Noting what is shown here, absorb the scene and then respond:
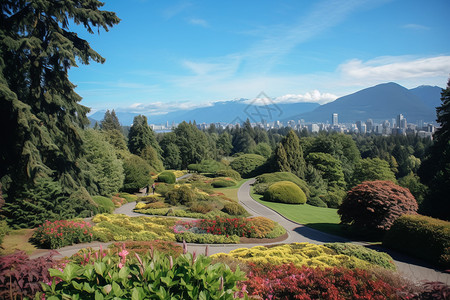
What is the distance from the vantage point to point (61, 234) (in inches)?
414

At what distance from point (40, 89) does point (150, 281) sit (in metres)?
13.4

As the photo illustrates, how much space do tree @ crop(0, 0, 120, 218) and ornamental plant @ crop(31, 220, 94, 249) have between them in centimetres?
241

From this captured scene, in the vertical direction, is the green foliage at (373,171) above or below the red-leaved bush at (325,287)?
below

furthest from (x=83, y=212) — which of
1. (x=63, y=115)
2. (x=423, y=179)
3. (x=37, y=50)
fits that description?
(x=423, y=179)

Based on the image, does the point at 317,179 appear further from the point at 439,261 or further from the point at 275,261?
the point at 275,261

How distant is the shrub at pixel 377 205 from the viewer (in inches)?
538

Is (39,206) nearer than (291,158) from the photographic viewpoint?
Yes

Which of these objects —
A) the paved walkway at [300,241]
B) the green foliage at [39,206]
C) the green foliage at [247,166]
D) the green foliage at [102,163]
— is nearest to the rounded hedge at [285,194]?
the paved walkway at [300,241]

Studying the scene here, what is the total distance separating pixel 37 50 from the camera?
12.7 meters

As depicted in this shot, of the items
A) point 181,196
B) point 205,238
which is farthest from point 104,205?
point 205,238

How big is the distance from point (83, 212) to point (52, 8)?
10571 millimetres

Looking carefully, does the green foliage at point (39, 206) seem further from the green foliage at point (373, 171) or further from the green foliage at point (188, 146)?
the green foliage at point (188, 146)

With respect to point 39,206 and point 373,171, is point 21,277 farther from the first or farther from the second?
point 373,171

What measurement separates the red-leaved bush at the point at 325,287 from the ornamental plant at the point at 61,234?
8.19 metres
